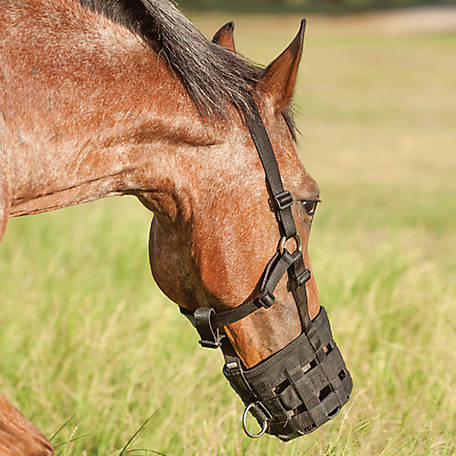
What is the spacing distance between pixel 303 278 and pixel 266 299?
15 cm

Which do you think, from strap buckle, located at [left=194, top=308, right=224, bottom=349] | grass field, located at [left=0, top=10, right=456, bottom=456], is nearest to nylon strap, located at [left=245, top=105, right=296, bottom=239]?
strap buckle, located at [left=194, top=308, right=224, bottom=349]

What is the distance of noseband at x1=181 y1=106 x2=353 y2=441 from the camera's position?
6.12 ft

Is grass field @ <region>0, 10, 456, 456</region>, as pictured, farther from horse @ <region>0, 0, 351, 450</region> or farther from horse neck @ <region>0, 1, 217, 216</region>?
horse neck @ <region>0, 1, 217, 216</region>

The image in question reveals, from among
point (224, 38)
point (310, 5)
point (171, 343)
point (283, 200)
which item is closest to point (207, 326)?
point (283, 200)

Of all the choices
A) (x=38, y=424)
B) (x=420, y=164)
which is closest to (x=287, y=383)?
(x=38, y=424)

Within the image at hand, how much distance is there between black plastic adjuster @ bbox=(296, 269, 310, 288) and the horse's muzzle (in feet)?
0.49

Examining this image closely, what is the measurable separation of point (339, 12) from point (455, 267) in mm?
33212

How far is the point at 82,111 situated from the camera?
162cm

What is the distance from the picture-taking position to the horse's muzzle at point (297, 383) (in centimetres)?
197

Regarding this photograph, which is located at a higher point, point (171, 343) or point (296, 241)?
point (296, 241)

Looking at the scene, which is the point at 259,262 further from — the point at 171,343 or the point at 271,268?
the point at 171,343

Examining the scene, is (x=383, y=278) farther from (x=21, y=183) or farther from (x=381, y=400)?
(x=21, y=183)

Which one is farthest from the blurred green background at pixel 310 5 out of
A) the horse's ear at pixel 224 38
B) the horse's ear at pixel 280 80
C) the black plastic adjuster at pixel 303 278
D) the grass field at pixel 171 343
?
the black plastic adjuster at pixel 303 278

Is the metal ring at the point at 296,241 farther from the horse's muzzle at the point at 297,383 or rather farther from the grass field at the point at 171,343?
the grass field at the point at 171,343
